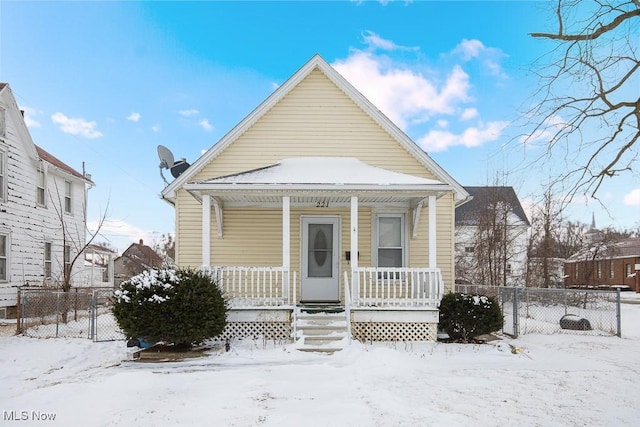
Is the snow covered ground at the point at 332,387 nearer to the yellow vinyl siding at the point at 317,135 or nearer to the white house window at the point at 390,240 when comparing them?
the white house window at the point at 390,240

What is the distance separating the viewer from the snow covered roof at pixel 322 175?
924cm

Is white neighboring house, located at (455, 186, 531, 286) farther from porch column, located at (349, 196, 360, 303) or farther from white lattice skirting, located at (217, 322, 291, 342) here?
white lattice skirting, located at (217, 322, 291, 342)

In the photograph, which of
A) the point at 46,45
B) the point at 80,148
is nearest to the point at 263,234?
the point at 46,45

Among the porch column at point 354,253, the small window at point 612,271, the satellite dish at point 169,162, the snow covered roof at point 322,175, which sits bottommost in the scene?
the small window at point 612,271

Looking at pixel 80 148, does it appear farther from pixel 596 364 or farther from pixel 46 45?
pixel 596 364

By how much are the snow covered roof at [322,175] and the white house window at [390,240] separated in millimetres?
1321

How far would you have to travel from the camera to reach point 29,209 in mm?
15758

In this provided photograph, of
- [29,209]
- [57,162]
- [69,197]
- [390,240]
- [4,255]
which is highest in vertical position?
[57,162]

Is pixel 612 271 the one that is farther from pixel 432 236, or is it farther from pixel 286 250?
pixel 286 250

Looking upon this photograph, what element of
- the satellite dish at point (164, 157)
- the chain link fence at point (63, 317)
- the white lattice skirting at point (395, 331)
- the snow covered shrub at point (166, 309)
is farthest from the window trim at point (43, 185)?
the white lattice skirting at point (395, 331)

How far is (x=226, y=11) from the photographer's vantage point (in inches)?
537

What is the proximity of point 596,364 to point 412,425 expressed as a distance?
474 centimetres

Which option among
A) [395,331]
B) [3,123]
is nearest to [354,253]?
[395,331]

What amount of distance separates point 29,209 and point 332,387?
568 inches
